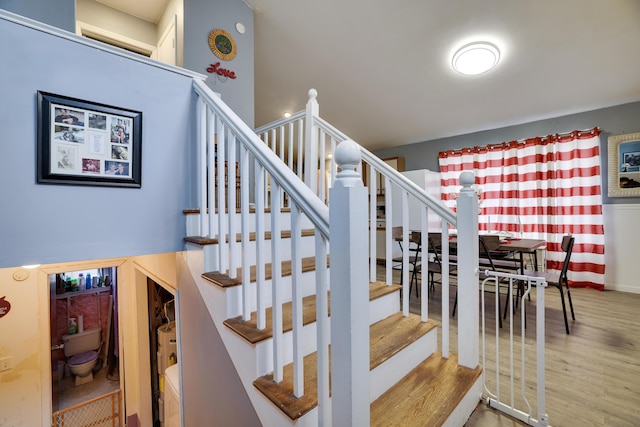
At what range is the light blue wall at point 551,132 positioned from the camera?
3635 mm

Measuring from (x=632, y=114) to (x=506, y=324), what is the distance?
11.1 feet

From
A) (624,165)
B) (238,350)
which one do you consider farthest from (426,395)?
(624,165)

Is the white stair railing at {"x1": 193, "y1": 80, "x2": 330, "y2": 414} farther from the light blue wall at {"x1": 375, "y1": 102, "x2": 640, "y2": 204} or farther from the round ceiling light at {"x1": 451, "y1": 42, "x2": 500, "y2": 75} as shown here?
the light blue wall at {"x1": 375, "y1": 102, "x2": 640, "y2": 204}

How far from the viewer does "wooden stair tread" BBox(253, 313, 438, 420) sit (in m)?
0.96

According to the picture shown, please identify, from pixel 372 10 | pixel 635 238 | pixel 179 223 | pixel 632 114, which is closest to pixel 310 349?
pixel 179 223

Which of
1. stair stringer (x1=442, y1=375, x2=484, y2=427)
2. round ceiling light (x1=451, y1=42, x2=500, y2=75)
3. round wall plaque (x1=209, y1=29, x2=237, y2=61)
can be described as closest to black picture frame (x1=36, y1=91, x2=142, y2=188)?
round wall plaque (x1=209, y1=29, x2=237, y2=61)

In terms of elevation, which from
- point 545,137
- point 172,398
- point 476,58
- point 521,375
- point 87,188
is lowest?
point 172,398

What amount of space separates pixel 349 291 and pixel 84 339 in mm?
5831

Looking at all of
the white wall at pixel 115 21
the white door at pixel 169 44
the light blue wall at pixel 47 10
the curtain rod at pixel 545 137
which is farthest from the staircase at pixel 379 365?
the curtain rod at pixel 545 137

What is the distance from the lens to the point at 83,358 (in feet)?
14.3

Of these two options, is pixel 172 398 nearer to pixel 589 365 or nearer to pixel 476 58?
pixel 589 365

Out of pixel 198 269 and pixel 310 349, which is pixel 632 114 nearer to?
pixel 310 349

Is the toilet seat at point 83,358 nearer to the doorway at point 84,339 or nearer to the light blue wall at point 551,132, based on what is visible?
the doorway at point 84,339

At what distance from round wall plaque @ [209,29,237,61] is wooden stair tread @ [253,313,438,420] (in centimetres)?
311
